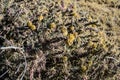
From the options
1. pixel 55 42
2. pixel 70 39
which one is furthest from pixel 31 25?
pixel 70 39

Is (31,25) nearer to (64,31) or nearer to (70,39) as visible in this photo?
(64,31)

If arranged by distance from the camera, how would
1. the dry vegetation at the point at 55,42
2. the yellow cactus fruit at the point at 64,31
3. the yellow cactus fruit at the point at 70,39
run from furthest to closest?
the yellow cactus fruit at the point at 64,31, the yellow cactus fruit at the point at 70,39, the dry vegetation at the point at 55,42

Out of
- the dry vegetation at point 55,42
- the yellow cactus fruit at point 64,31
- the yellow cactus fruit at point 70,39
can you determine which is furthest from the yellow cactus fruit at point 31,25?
the yellow cactus fruit at point 70,39

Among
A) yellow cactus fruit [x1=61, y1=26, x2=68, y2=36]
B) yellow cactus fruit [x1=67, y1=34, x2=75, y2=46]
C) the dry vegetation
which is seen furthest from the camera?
yellow cactus fruit [x1=61, y1=26, x2=68, y2=36]

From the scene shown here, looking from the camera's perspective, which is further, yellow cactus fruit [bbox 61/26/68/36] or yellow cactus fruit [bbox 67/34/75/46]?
yellow cactus fruit [bbox 61/26/68/36]

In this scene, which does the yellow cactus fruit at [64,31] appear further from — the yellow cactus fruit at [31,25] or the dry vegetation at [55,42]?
the yellow cactus fruit at [31,25]

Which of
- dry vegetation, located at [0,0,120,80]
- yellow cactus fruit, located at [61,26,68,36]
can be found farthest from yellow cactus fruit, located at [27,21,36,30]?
yellow cactus fruit, located at [61,26,68,36]

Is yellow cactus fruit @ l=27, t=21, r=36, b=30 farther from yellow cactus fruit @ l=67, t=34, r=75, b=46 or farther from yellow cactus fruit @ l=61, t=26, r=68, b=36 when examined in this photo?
yellow cactus fruit @ l=67, t=34, r=75, b=46

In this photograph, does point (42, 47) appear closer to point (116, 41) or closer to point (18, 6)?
point (18, 6)
